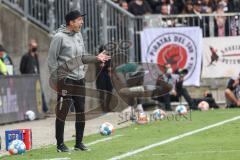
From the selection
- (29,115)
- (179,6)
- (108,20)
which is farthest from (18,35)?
(179,6)

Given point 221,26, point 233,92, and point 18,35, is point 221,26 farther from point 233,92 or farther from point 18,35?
point 18,35

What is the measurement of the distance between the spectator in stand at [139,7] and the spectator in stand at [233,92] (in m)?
3.83

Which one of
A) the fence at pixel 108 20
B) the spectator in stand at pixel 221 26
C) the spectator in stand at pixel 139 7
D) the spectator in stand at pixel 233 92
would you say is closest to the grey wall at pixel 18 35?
the fence at pixel 108 20

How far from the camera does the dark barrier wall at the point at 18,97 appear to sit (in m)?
20.1

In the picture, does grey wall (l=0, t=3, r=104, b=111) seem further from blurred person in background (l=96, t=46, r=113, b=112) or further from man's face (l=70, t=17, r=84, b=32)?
man's face (l=70, t=17, r=84, b=32)

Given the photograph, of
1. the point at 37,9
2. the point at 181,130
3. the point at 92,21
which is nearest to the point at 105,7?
the point at 92,21

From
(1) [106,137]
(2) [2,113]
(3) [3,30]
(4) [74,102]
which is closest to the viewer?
(4) [74,102]

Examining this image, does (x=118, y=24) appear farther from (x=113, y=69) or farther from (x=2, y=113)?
(x=2, y=113)

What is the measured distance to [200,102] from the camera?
2303 centimetres

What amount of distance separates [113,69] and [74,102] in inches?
412

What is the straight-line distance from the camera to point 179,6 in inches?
1005

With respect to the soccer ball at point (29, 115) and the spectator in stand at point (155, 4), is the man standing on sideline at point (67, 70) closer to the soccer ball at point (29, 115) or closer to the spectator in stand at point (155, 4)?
the soccer ball at point (29, 115)

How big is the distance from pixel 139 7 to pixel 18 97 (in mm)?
6165

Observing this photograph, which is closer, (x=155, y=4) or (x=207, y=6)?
(x=207, y=6)
